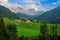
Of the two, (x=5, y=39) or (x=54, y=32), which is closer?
(x=5, y=39)

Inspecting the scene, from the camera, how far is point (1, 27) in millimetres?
133000

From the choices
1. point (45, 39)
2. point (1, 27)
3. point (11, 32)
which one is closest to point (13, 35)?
point (11, 32)

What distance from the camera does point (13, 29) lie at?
144000mm

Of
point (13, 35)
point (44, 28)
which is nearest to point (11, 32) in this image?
point (13, 35)

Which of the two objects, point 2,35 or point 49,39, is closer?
point 2,35

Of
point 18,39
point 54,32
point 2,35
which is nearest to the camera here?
point 2,35

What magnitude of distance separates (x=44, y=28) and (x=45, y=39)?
27.5ft

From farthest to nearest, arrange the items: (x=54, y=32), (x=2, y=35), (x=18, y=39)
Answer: (x=54, y=32)
(x=18, y=39)
(x=2, y=35)

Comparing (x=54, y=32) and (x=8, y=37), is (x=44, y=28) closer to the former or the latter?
(x=54, y=32)

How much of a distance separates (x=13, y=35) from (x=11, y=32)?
8.77 feet

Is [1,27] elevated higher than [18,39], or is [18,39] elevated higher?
[1,27]

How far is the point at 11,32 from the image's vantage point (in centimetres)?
13775

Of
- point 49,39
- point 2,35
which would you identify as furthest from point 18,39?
point 49,39

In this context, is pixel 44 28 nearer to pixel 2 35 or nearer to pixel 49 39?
pixel 49 39
